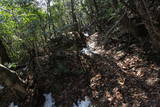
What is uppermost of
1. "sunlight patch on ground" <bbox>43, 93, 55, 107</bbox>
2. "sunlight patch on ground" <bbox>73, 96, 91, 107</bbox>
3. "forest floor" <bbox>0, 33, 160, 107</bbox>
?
"forest floor" <bbox>0, 33, 160, 107</bbox>

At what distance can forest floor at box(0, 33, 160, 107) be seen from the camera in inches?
177

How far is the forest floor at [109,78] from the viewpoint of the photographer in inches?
177

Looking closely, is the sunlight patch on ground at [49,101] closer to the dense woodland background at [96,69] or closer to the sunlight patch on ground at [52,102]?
the sunlight patch on ground at [52,102]

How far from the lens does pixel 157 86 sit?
4.30 metres

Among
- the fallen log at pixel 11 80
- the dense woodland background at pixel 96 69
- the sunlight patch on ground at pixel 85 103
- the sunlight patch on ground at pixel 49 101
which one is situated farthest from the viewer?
the sunlight patch on ground at pixel 49 101

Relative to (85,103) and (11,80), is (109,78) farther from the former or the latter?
(11,80)

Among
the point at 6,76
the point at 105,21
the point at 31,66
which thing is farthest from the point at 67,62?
→ the point at 105,21

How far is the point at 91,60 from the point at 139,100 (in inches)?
153

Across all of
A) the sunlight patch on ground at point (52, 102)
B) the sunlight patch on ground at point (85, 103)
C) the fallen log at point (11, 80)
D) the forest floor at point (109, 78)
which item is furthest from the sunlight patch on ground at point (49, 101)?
the sunlight patch on ground at point (85, 103)

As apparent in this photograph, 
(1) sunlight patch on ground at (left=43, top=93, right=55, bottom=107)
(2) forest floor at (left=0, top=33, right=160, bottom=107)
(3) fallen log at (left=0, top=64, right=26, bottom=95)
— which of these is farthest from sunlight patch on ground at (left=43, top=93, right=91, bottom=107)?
(3) fallen log at (left=0, top=64, right=26, bottom=95)

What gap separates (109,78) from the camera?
5.73 m

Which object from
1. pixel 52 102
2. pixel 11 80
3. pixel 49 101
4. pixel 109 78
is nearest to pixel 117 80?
pixel 109 78

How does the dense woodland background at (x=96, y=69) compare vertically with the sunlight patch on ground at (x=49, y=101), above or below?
above

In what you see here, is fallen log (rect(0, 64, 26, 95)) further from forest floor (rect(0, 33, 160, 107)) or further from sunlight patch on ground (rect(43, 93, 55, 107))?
sunlight patch on ground (rect(43, 93, 55, 107))
